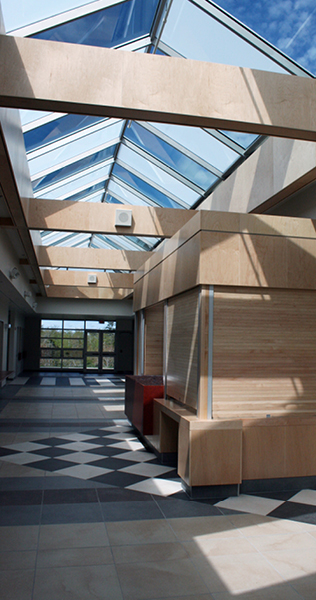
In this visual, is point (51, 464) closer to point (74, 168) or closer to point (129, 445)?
point (129, 445)

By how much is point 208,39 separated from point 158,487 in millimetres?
4932

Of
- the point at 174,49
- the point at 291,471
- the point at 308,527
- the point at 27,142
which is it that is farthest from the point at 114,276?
the point at 308,527

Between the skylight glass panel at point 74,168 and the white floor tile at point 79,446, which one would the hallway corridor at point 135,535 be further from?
the skylight glass panel at point 74,168

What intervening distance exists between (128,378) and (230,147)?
14.3 ft

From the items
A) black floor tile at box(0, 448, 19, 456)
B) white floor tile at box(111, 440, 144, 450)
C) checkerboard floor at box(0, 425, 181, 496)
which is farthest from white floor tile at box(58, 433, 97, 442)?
black floor tile at box(0, 448, 19, 456)

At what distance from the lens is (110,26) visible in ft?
17.2

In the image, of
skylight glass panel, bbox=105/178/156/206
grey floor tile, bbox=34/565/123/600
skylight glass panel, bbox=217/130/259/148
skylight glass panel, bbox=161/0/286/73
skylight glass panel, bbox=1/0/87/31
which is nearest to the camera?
grey floor tile, bbox=34/565/123/600

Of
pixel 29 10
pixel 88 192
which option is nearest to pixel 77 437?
pixel 88 192

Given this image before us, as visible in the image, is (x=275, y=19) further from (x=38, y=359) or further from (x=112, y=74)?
(x=38, y=359)

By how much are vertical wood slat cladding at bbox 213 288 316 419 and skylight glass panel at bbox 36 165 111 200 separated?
5.72 m

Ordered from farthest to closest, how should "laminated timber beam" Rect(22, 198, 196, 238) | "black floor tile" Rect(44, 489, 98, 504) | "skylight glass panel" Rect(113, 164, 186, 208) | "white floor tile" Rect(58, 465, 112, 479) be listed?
"skylight glass panel" Rect(113, 164, 186, 208) < "laminated timber beam" Rect(22, 198, 196, 238) < "white floor tile" Rect(58, 465, 112, 479) < "black floor tile" Rect(44, 489, 98, 504)

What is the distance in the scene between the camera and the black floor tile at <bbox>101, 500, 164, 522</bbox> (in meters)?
4.14

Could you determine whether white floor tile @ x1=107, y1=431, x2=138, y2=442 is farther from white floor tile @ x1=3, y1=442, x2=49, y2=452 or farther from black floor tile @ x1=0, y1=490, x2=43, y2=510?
black floor tile @ x1=0, y1=490, x2=43, y2=510

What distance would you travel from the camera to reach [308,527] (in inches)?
157
